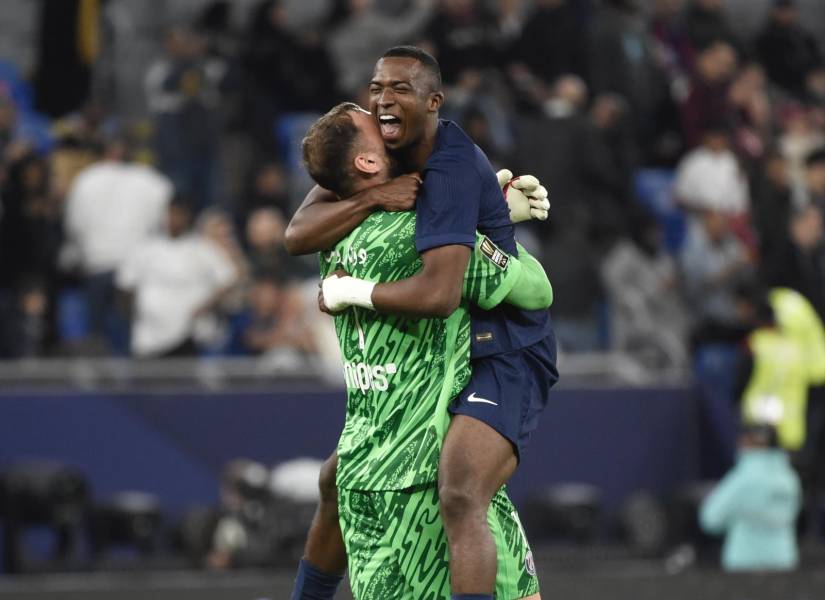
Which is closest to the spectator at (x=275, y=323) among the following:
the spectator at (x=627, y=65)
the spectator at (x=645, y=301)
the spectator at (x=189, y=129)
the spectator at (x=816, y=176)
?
the spectator at (x=189, y=129)

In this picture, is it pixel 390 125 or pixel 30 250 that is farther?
pixel 30 250

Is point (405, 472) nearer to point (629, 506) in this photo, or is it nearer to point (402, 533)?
point (402, 533)

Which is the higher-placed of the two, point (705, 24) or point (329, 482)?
point (705, 24)

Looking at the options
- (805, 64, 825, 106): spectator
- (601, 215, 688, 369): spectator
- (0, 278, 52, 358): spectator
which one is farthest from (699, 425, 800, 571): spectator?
(805, 64, 825, 106): spectator

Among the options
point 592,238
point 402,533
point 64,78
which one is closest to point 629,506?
point 592,238

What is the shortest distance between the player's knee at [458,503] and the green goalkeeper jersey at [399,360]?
Answer: 11cm

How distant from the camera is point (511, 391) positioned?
5.59m

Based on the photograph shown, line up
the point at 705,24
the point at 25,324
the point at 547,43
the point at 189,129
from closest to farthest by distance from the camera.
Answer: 1. the point at 25,324
2. the point at 189,129
3. the point at 547,43
4. the point at 705,24

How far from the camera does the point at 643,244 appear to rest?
14094 millimetres

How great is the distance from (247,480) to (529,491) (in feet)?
7.72

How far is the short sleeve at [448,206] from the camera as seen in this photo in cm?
528

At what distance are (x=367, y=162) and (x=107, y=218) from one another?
7691 millimetres

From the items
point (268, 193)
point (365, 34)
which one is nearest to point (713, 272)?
point (268, 193)

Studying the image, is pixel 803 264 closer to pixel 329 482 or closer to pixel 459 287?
pixel 329 482
